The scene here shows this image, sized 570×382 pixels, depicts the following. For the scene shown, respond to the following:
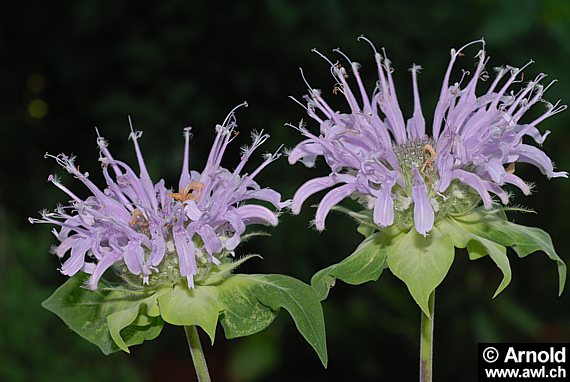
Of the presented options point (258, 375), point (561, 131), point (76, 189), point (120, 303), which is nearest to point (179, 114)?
point (76, 189)

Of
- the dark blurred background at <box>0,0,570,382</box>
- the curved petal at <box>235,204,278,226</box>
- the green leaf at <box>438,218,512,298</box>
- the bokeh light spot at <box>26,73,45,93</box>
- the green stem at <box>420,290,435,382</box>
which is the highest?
the bokeh light spot at <box>26,73,45,93</box>

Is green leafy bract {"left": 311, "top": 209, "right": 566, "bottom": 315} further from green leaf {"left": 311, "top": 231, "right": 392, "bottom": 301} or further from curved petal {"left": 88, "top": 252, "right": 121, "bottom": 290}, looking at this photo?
curved petal {"left": 88, "top": 252, "right": 121, "bottom": 290}

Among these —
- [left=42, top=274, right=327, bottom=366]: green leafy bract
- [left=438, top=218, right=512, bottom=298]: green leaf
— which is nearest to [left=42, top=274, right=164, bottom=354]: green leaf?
[left=42, top=274, right=327, bottom=366]: green leafy bract

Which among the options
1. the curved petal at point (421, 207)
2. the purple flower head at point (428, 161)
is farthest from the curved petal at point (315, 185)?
the curved petal at point (421, 207)

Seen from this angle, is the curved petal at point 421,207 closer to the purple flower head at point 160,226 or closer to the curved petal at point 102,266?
the purple flower head at point 160,226

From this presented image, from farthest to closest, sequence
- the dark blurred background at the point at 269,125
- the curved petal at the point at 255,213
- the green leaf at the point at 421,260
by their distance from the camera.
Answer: the dark blurred background at the point at 269,125 < the curved petal at the point at 255,213 < the green leaf at the point at 421,260

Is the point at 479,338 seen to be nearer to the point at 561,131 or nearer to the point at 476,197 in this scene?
the point at 561,131
